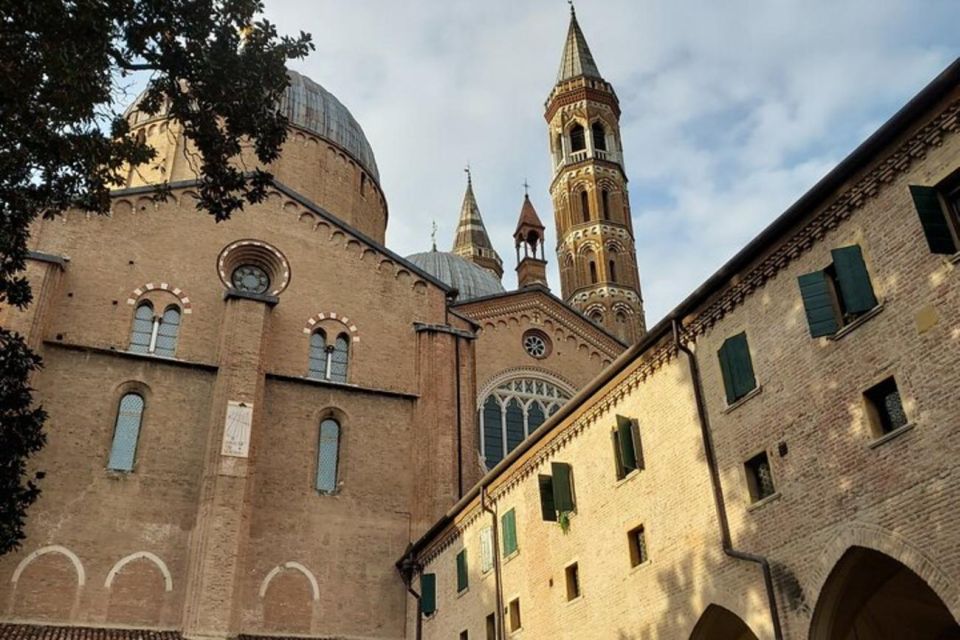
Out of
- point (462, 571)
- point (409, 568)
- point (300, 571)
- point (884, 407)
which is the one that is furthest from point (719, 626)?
point (300, 571)

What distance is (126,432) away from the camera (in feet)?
66.2

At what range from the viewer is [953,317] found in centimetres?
929

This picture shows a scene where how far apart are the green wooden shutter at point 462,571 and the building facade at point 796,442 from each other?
2.76m

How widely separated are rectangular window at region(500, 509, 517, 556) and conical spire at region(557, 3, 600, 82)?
33140 mm

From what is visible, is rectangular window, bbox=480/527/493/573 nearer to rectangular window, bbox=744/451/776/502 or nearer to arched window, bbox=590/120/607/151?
rectangular window, bbox=744/451/776/502

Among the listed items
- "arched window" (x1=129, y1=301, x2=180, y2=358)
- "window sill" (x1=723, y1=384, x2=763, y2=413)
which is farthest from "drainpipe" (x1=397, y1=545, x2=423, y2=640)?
"window sill" (x1=723, y1=384, x2=763, y2=413)

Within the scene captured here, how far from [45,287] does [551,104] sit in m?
31.4

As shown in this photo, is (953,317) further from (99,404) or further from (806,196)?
(99,404)

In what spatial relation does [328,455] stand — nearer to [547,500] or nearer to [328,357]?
[328,357]

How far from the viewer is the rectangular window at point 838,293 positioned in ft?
34.0

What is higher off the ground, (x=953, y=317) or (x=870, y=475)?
(x=953, y=317)

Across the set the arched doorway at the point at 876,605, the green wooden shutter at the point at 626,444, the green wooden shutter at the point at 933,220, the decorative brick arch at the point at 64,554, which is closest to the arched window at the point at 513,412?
the decorative brick arch at the point at 64,554

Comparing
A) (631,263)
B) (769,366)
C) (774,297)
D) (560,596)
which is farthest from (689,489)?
(631,263)

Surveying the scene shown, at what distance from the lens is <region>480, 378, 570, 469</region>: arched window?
2659 cm
